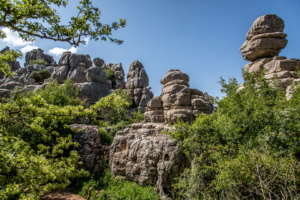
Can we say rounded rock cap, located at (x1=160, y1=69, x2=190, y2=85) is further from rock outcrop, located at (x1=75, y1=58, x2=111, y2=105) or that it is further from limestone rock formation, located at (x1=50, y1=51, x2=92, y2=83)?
limestone rock formation, located at (x1=50, y1=51, x2=92, y2=83)

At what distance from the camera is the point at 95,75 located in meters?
27.5

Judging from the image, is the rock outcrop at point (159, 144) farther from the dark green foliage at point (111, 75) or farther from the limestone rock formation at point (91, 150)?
the dark green foliage at point (111, 75)

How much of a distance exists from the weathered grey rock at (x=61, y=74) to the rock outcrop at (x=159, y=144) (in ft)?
75.5

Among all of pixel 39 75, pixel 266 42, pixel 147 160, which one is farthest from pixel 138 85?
pixel 39 75

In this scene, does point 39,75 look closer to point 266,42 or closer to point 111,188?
point 111,188

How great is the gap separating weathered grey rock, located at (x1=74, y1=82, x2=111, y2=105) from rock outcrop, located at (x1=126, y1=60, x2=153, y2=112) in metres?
5.41

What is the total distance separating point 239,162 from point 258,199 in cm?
170

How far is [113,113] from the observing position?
23109 millimetres

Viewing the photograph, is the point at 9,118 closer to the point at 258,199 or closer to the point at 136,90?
the point at 258,199

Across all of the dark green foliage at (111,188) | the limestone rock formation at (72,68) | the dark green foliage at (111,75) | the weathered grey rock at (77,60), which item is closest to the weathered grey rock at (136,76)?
the dark green foliage at (111,75)

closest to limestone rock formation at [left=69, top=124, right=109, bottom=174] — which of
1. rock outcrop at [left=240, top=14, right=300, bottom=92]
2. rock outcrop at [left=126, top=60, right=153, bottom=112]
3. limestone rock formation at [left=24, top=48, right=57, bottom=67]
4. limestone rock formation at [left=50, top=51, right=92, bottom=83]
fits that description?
rock outcrop at [left=240, top=14, right=300, bottom=92]

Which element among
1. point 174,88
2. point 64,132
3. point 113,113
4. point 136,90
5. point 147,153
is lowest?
point 147,153

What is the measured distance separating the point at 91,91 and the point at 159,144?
832 inches

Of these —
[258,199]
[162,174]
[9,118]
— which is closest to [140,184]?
[162,174]
